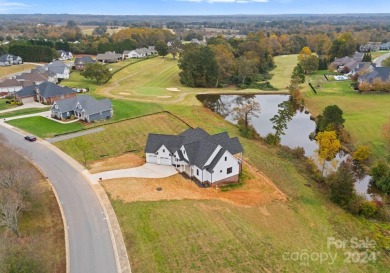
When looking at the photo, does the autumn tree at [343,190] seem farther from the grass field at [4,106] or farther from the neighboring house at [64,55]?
the neighboring house at [64,55]

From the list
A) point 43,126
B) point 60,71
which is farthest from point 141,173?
point 60,71

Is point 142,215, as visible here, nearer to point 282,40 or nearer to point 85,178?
point 85,178

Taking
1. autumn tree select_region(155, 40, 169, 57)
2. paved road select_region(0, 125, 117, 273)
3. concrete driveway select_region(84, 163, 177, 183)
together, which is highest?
autumn tree select_region(155, 40, 169, 57)

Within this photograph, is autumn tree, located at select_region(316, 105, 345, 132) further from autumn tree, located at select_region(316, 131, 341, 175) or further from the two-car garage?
the two-car garage

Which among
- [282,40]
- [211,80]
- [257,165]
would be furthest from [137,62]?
[257,165]

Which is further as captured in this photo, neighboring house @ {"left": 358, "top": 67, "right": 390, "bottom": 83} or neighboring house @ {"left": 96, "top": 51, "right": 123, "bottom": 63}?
neighboring house @ {"left": 96, "top": 51, "right": 123, "bottom": 63}

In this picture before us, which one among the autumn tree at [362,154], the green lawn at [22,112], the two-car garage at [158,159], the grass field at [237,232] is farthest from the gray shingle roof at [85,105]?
the autumn tree at [362,154]

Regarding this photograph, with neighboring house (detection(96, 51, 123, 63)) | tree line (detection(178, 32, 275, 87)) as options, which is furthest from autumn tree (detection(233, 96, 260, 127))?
neighboring house (detection(96, 51, 123, 63))

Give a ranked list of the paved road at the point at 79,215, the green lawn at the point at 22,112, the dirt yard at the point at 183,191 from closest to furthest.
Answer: the paved road at the point at 79,215, the dirt yard at the point at 183,191, the green lawn at the point at 22,112
